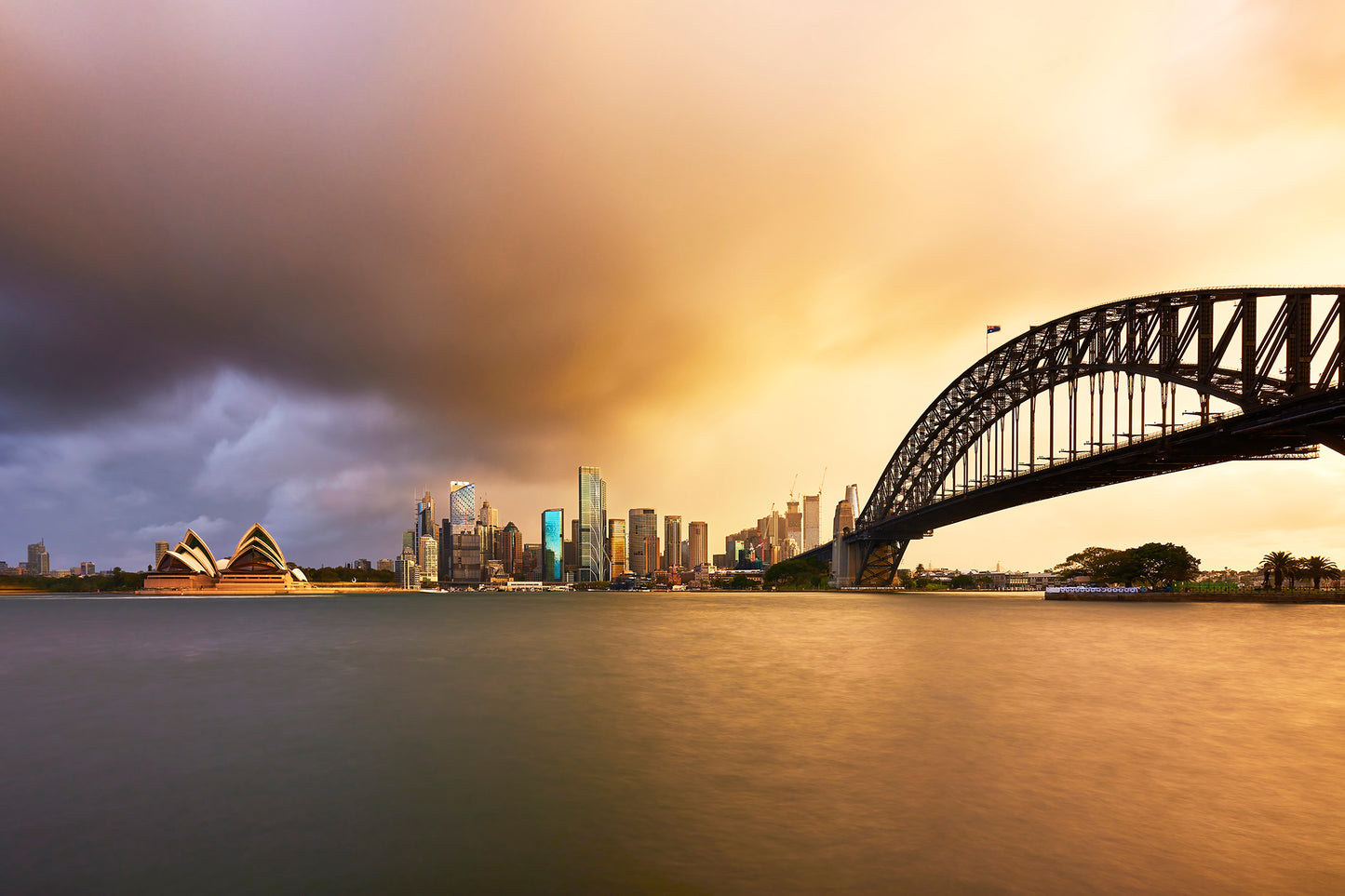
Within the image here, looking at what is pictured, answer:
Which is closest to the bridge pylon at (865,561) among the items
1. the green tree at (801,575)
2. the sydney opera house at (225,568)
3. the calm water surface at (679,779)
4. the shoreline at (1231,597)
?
the green tree at (801,575)

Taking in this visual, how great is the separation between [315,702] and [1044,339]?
3331 inches

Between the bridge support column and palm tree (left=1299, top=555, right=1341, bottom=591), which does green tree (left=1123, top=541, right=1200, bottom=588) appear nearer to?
palm tree (left=1299, top=555, right=1341, bottom=591)

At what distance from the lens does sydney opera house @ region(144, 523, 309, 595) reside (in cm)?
17100

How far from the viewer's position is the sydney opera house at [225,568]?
6732 inches

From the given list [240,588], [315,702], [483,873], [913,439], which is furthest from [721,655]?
[240,588]

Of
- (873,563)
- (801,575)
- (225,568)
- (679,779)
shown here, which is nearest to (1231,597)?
(873,563)

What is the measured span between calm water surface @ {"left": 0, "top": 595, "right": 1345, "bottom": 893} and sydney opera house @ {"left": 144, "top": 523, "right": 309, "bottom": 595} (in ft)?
539

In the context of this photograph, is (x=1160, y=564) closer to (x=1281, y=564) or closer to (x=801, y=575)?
(x=1281, y=564)

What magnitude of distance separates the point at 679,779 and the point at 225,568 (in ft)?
655

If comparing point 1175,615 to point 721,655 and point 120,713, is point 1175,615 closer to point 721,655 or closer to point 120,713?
point 721,655

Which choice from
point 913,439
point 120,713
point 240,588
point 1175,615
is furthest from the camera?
point 240,588

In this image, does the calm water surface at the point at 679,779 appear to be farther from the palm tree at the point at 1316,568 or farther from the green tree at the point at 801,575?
the green tree at the point at 801,575

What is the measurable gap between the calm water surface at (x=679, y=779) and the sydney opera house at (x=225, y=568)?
16431 cm

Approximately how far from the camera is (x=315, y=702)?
22500 mm
